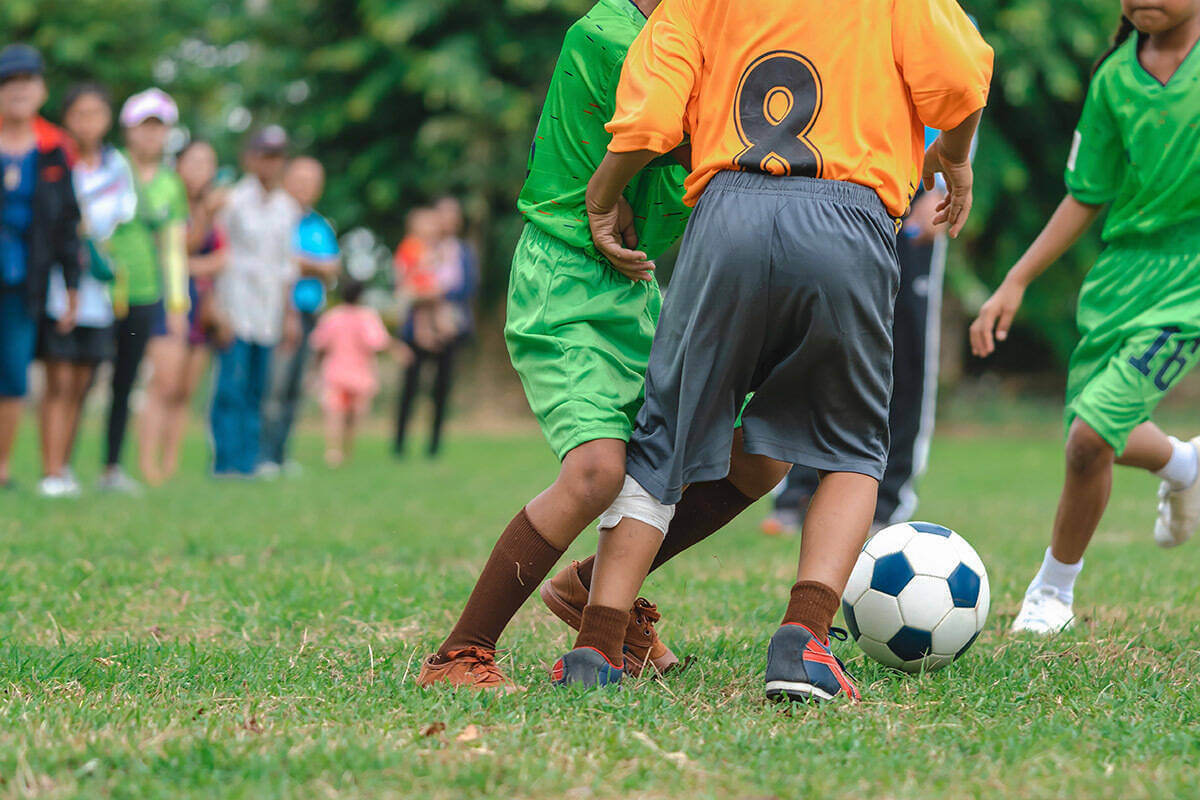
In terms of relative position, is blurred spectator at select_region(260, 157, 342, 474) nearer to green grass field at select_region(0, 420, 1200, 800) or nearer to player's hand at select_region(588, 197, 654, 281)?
green grass field at select_region(0, 420, 1200, 800)

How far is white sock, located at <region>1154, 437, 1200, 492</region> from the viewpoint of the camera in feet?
13.8

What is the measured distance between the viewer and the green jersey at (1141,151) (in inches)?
153

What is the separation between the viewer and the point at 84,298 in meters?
7.94

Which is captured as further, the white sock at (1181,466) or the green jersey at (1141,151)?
the white sock at (1181,466)

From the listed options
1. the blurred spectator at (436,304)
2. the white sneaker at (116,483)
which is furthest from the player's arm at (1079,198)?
the blurred spectator at (436,304)

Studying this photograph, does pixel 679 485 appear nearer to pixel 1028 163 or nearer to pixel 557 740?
pixel 557 740

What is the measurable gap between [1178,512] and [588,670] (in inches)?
90.8

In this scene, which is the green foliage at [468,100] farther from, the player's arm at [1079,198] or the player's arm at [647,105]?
the player's arm at [647,105]

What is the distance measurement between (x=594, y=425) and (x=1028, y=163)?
16282mm

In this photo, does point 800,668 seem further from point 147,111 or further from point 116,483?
point 147,111

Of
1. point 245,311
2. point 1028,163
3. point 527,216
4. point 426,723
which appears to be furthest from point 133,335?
→ point 1028,163

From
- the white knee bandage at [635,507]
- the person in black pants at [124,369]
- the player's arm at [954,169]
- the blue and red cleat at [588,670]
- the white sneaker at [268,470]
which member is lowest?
the white sneaker at [268,470]

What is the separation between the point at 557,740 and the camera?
8.47ft

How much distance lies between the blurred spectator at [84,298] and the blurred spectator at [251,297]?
60.1 inches
